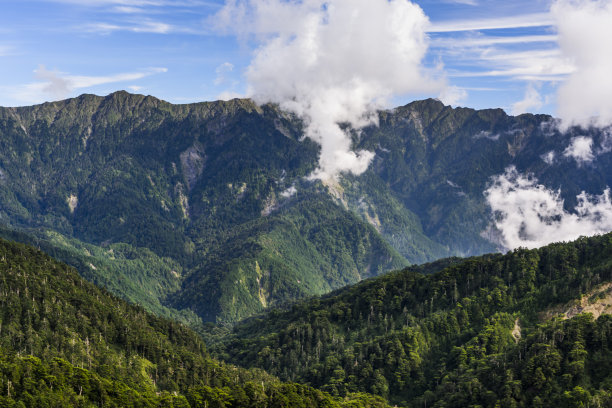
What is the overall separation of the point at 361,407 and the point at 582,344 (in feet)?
267

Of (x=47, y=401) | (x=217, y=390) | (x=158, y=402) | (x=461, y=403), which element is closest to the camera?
(x=47, y=401)

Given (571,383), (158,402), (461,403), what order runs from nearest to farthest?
1. (158,402)
2. (571,383)
3. (461,403)

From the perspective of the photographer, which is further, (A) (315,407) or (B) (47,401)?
(A) (315,407)

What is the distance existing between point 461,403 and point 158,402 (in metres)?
105

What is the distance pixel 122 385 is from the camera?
166 metres

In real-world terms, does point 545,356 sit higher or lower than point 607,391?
higher

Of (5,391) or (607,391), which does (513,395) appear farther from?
(5,391)

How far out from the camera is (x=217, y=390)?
17125cm

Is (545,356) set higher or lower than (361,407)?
higher

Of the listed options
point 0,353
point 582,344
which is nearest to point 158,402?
point 0,353

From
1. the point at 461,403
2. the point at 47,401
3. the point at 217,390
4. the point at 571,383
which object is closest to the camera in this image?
the point at 47,401

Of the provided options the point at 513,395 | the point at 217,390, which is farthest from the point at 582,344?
the point at 217,390

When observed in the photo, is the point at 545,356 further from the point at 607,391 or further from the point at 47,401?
the point at 47,401

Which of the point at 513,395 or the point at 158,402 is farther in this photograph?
the point at 513,395
